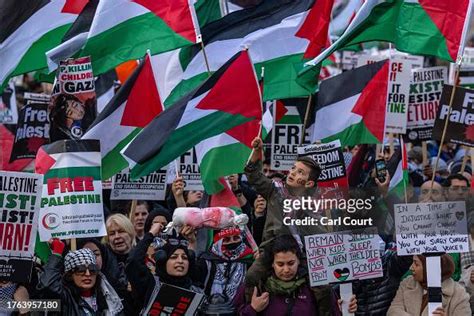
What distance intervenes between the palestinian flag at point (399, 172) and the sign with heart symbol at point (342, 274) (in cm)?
234

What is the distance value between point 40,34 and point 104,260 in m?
2.92

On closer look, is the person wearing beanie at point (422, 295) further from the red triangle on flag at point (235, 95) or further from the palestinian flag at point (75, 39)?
the palestinian flag at point (75, 39)

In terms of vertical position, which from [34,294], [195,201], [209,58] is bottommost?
[34,294]

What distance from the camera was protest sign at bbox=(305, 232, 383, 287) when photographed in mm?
10609

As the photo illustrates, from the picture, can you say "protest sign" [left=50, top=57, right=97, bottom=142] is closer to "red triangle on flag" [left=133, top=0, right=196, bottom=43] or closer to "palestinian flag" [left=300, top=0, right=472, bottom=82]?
"red triangle on flag" [left=133, top=0, right=196, bottom=43]

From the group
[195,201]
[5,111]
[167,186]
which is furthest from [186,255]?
[5,111]

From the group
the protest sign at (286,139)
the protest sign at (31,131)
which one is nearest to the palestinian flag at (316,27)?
the protest sign at (286,139)

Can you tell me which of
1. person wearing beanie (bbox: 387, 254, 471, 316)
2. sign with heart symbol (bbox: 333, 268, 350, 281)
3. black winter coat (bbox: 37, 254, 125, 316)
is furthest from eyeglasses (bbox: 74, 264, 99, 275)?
person wearing beanie (bbox: 387, 254, 471, 316)

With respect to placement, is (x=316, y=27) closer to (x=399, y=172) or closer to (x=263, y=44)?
(x=263, y=44)

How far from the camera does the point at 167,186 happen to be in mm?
14773

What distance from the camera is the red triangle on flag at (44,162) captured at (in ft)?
37.7

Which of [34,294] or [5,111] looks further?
[5,111]

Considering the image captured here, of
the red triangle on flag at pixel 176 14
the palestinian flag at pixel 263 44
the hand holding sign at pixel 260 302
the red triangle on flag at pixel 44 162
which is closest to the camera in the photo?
the hand holding sign at pixel 260 302

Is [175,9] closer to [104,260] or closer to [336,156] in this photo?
[336,156]
